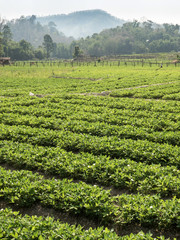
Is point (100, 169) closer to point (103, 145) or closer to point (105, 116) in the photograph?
point (103, 145)

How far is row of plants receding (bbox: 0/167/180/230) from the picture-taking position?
20.0 ft

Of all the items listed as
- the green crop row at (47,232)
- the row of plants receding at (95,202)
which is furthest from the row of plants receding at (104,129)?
the green crop row at (47,232)

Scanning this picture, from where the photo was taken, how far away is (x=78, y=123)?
1363 centimetres

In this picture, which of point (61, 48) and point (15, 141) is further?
point (61, 48)

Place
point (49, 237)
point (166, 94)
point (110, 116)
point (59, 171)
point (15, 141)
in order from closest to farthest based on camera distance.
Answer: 1. point (49, 237)
2. point (59, 171)
3. point (15, 141)
4. point (110, 116)
5. point (166, 94)

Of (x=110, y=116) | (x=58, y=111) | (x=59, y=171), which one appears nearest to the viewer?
(x=59, y=171)

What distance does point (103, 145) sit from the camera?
10602 mm

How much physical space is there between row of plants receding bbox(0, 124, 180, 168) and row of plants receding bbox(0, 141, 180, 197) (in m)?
0.84

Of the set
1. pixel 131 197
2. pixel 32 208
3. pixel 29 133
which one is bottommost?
pixel 32 208


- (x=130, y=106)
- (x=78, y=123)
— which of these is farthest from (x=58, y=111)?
(x=130, y=106)

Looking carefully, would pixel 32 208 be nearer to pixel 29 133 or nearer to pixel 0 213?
pixel 0 213

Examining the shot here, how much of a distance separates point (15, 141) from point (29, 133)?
93cm

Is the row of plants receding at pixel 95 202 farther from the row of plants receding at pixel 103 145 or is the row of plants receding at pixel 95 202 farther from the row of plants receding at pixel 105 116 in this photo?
the row of plants receding at pixel 105 116

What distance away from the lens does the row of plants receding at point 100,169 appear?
751 centimetres
